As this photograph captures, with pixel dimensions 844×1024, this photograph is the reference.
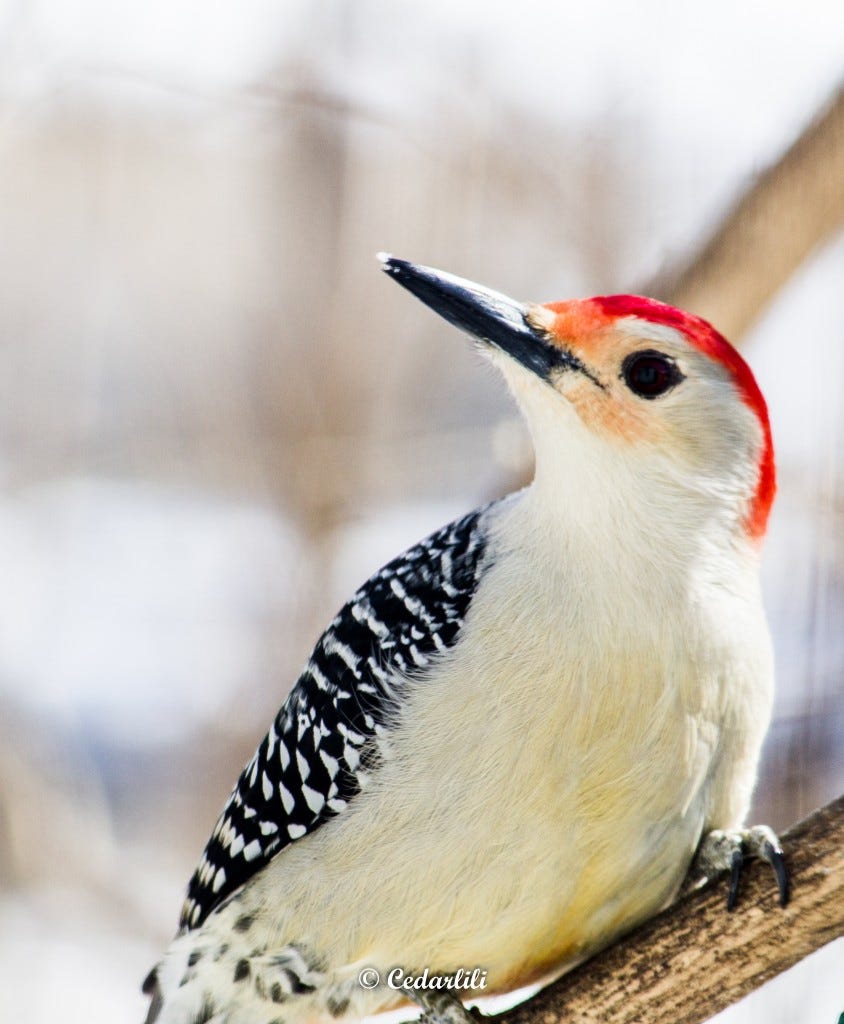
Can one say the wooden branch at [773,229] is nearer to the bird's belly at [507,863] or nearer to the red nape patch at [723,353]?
the red nape patch at [723,353]

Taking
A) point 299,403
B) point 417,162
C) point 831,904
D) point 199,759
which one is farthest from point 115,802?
point 831,904

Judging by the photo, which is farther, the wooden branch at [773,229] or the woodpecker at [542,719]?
the wooden branch at [773,229]

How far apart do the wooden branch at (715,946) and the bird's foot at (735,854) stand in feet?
0.07

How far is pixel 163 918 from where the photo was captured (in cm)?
681

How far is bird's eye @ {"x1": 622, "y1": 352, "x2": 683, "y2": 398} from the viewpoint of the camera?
3.69 metres

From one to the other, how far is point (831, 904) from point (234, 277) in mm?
5377

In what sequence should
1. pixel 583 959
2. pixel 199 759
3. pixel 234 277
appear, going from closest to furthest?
pixel 583 959 < pixel 199 759 < pixel 234 277

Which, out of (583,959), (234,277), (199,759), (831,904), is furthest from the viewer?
(234,277)

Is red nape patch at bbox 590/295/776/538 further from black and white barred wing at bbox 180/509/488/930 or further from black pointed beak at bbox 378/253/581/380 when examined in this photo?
black and white barred wing at bbox 180/509/488/930

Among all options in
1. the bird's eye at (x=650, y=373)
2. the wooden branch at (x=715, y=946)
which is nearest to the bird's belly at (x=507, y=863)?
the wooden branch at (x=715, y=946)

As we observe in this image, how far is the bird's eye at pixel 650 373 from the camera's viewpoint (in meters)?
3.69

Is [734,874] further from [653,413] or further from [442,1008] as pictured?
[653,413]

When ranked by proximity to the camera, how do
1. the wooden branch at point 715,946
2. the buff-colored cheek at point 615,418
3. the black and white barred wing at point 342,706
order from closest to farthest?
the wooden branch at point 715,946
the buff-colored cheek at point 615,418
the black and white barred wing at point 342,706

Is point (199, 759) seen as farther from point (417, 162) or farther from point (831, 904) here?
point (831, 904)
